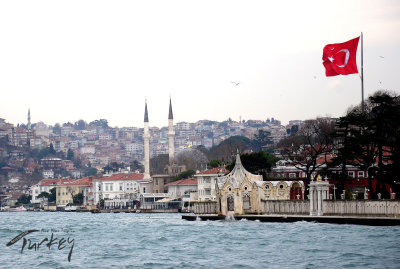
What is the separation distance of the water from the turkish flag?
799cm

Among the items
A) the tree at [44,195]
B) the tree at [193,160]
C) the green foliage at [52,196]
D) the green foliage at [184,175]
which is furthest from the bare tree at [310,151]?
the tree at [44,195]

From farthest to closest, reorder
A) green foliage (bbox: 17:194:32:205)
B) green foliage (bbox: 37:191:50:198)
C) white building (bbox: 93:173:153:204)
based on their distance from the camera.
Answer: green foliage (bbox: 17:194:32:205), green foliage (bbox: 37:191:50:198), white building (bbox: 93:173:153:204)

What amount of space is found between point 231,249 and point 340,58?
16608mm

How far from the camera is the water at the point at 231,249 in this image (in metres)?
27.5

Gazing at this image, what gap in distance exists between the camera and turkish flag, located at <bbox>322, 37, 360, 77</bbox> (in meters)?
44.8

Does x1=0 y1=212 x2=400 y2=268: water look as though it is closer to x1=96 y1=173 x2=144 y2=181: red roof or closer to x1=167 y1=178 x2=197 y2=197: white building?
x1=167 y1=178 x2=197 y2=197: white building

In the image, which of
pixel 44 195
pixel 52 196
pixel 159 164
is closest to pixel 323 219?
pixel 52 196

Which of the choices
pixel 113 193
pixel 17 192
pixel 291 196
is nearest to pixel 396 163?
pixel 291 196

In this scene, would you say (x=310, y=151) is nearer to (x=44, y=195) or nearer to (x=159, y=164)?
(x=44, y=195)

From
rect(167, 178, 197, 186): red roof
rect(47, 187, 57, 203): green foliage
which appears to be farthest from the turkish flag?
rect(47, 187, 57, 203): green foliage

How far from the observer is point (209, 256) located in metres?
29.5

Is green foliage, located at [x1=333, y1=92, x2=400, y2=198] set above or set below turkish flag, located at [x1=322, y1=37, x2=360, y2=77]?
below

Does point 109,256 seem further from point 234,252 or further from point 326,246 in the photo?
point 326,246

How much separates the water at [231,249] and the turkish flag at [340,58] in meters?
7.99
